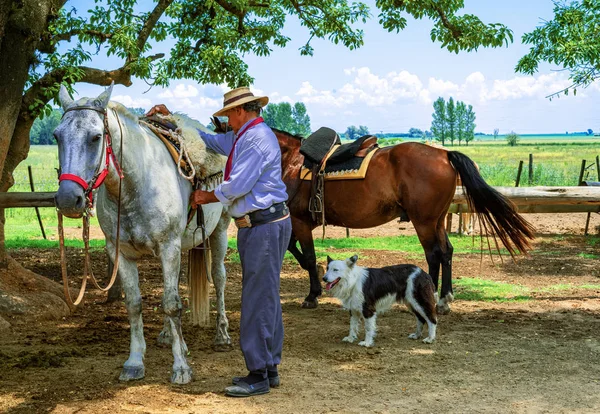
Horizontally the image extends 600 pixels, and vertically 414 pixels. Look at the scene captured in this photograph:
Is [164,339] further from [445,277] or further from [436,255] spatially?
[445,277]

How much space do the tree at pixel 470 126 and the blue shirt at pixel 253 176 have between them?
420 ft

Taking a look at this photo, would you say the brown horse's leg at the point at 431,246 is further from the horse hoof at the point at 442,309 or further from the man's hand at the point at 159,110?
the man's hand at the point at 159,110

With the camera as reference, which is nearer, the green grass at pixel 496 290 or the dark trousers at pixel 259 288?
the dark trousers at pixel 259 288

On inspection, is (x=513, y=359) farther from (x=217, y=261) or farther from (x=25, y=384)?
(x=25, y=384)

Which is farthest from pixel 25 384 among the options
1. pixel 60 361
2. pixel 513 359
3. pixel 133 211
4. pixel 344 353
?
pixel 513 359

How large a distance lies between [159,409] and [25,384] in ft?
4.22

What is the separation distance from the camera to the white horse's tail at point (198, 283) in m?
6.30

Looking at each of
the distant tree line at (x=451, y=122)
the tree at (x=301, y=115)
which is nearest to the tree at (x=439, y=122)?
the distant tree line at (x=451, y=122)

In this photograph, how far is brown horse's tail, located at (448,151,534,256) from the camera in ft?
24.1

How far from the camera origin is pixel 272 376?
496 centimetres

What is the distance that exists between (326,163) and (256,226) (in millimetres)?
3468

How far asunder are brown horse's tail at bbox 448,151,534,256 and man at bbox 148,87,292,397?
3.27 meters

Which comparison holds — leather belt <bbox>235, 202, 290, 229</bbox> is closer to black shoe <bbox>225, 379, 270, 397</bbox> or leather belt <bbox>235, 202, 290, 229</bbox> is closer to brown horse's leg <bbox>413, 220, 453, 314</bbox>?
black shoe <bbox>225, 379, 270, 397</bbox>

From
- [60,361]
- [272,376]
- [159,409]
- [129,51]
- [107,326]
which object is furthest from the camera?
[129,51]
